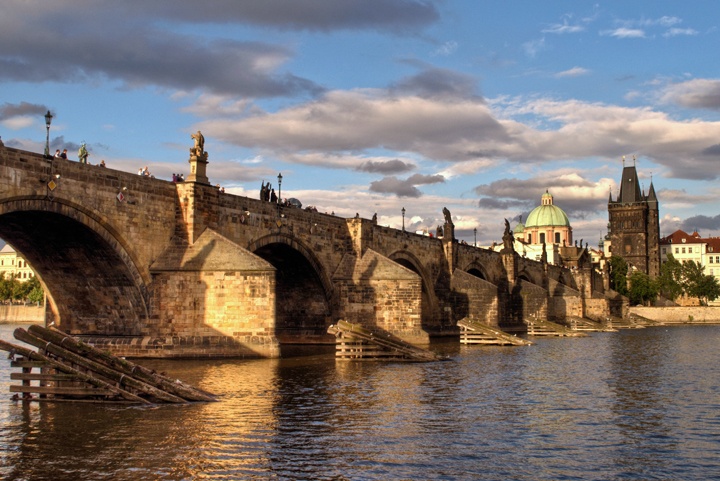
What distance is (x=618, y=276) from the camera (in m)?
131

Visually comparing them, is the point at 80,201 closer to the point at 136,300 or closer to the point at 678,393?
the point at 136,300

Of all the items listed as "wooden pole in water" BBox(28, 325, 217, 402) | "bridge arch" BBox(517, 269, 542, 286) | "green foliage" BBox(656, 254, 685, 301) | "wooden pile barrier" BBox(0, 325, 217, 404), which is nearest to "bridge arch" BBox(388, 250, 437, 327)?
"bridge arch" BBox(517, 269, 542, 286)

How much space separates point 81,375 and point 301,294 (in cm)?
2803

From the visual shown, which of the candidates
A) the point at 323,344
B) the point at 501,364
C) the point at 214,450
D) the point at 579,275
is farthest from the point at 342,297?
the point at 579,275

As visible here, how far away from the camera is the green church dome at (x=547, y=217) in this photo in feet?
547

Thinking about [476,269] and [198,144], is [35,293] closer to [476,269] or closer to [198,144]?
[476,269]

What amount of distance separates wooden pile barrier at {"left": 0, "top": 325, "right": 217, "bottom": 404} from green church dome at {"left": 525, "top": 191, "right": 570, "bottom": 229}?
153 metres

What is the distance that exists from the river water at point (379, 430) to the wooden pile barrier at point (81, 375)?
42 centimetres

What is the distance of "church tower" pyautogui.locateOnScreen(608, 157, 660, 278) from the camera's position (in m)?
155

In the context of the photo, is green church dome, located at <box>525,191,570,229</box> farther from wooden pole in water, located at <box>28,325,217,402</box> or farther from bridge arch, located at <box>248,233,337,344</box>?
wooden pole in water, located at <box>28,325,217,402</box>

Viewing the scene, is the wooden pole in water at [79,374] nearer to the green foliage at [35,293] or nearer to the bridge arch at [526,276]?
the bridge arch at [526,276]

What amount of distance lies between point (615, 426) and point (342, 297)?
28.2 metres

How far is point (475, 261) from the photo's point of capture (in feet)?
239

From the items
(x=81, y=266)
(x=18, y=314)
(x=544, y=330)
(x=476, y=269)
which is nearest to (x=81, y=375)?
(x=81, y=266)
